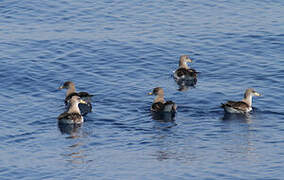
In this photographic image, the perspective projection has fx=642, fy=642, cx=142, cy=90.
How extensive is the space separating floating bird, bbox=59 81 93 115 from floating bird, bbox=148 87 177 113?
10.8 feet

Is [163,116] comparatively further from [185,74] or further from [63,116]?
[185,74]

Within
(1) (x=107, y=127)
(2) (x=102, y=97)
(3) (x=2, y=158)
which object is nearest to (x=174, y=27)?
(2) (x=102, y=97)

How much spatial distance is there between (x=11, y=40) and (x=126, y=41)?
27.0ft

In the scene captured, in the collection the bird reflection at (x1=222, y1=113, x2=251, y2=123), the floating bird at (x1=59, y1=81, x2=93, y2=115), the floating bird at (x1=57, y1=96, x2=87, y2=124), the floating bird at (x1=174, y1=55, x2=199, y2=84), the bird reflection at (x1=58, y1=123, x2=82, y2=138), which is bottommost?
the bird reflection at (x1=58, y1=123, x2=82, y2=138)

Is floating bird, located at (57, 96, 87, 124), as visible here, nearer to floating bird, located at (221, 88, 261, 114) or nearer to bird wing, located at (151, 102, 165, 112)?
bird wing, located at (151, 102, 165, 112)

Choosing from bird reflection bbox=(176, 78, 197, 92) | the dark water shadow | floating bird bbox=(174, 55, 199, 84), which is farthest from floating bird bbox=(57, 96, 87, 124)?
floating bird bbox=(174, 55, 199, 84)

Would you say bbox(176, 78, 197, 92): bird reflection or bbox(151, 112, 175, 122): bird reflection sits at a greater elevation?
bbox(176, 78, 197, 92): bird reflection

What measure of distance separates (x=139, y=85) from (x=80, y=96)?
482 centimetres

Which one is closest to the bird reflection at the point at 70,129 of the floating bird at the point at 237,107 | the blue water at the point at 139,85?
the blue water at the point at 139,85

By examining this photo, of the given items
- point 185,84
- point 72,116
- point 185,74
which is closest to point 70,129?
point 72,116

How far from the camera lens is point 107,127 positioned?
2967 cm

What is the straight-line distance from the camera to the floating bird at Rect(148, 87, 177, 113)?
3153 cm

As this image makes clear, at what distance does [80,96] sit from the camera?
33.2 meters

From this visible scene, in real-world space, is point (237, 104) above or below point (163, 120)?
above
